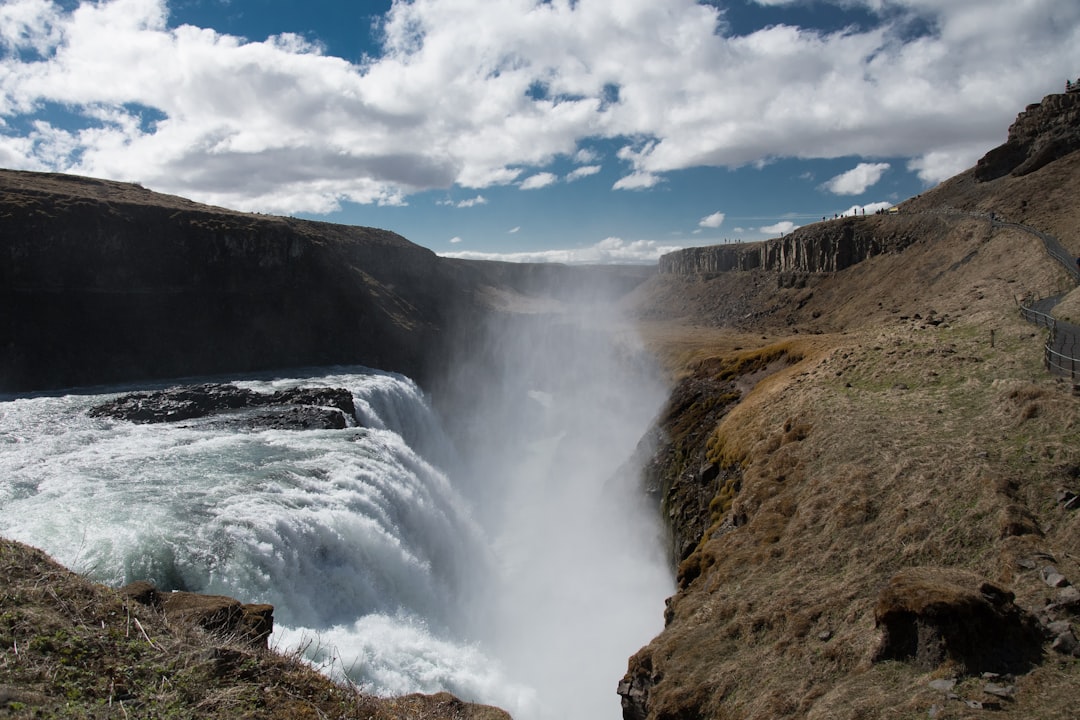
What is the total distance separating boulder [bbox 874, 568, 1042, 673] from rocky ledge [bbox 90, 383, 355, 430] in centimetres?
3250

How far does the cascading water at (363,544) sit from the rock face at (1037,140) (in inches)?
2333

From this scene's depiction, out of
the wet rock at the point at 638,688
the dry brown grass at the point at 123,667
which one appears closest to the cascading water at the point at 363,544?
the dry brown grass at the point at 123,667

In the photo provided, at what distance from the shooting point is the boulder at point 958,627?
33.1 feet

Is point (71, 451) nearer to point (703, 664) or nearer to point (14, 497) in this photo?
point (14, 497)

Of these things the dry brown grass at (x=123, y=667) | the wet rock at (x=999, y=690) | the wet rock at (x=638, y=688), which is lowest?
the wet rock at (x=638, y=688)

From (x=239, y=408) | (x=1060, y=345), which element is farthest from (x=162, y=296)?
(x=1060, y=345)

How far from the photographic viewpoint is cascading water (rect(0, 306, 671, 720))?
18391 millimetres

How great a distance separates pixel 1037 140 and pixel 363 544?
275 ft

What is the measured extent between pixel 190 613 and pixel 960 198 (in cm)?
8989

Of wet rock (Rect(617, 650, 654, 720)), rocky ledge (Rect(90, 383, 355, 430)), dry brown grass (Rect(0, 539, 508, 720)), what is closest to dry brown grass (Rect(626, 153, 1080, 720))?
wet rock (Rect(617, 650, 654, 720))

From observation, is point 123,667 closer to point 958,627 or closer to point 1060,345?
point 958,627

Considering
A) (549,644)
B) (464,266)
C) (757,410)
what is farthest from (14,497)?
(464,266)

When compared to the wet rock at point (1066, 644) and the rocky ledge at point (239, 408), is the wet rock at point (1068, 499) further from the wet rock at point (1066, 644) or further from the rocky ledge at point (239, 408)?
the rocky ledge at point (239, 408)

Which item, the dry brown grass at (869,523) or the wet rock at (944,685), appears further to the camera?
the dry brown grass at (869,523)
